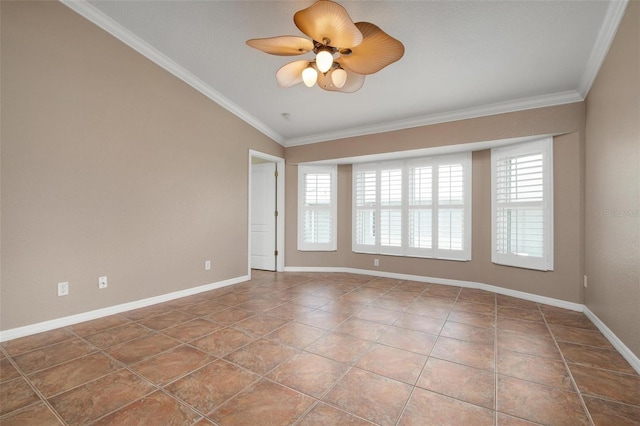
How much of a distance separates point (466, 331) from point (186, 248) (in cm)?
348

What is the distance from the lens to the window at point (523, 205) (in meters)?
3.60

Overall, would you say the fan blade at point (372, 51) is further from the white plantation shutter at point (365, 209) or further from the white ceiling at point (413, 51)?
the white plantation shutter at point (365, 209)

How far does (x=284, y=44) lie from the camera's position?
214 centimetres

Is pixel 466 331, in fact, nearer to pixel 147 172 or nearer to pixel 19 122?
pixel 147 172

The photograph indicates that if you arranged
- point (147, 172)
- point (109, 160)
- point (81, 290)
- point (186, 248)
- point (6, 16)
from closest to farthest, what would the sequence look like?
1. point (6, 16)
2. point (81, 290)
3. point (109, 160)
4. point (147, 172)
5. point (186, 248)

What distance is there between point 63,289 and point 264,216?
10.7 feet

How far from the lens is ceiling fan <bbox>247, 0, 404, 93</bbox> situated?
183cm

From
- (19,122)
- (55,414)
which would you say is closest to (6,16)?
(19,122)

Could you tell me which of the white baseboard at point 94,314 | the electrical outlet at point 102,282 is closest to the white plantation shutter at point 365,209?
the white baseboard at point 94,314

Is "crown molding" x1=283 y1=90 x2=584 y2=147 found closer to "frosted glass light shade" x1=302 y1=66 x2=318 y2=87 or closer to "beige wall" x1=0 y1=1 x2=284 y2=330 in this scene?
"beige wall" x1=0 y1=1 x2=284 y2=330

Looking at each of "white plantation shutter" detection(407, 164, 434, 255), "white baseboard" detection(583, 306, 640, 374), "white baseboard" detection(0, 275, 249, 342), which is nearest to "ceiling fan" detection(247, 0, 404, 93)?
"white plantation shutter" detection(407, 164, 434, 255)

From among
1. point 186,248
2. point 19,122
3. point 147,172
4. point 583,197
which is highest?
point 19,122

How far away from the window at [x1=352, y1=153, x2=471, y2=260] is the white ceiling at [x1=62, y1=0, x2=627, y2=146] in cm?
83

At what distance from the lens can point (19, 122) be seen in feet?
8.42
